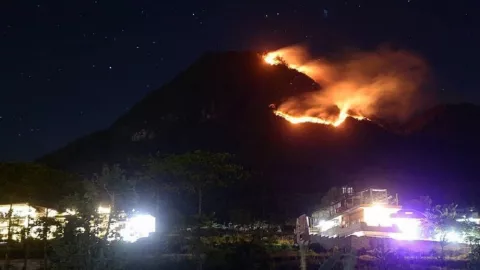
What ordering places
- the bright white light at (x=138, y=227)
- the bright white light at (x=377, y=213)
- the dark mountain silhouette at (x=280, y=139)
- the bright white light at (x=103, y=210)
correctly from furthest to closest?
the dark mountain silhouette at (x=280, y=139)
the bright white light at (x=377, y=213)
the bright white light at (x=138, y=227)
the bright white light at (x=103, y=210)

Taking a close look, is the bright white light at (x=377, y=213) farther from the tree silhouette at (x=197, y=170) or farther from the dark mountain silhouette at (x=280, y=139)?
the dark mountain silhouette at (x=280, y=139)

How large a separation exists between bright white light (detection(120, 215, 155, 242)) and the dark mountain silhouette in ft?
159

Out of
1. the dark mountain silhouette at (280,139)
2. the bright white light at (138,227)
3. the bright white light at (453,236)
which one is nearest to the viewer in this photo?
the bright white light at (138,227)

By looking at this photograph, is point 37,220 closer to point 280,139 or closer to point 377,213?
point 377,213

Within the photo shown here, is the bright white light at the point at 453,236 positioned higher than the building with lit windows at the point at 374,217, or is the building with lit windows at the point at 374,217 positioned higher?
the building with lit windows at the point at 374,217

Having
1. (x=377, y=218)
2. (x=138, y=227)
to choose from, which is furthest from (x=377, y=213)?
(x=138, y=227)

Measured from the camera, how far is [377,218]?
4866cm

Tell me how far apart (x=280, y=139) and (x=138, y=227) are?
112 meters

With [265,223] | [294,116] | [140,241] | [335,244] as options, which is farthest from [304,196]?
[294,116]

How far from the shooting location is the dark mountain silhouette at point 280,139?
110 meters

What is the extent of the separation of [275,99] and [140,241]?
13245cm

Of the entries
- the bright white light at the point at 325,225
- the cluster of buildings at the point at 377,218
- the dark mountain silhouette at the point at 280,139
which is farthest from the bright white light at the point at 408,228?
the dark mountain silhouette at the point at 280,139

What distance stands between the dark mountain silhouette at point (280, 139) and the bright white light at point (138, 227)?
1904 inches

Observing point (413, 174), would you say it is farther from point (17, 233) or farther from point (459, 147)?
point (17, 233)
